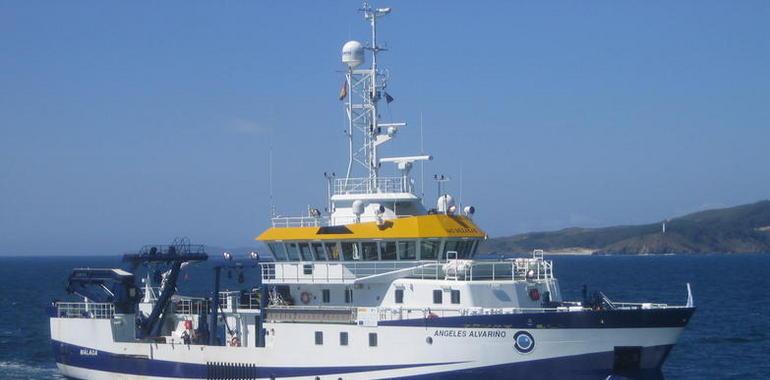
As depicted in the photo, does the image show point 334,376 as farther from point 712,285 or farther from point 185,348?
point 712,285

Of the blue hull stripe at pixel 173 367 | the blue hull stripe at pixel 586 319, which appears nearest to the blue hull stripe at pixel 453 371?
the blue hull stripe at pixel 173 367

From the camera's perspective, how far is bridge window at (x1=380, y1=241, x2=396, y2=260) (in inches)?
1112

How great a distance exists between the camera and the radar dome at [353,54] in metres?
30.1

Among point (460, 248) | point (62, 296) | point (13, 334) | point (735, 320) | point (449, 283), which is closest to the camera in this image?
point (449, 283)

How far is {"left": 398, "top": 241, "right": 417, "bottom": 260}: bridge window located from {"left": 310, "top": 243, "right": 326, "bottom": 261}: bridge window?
2.41 m

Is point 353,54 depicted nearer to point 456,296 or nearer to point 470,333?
point 456,296

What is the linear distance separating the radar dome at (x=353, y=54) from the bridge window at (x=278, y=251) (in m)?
5.85

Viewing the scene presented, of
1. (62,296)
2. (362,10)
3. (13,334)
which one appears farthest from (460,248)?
(62,296)

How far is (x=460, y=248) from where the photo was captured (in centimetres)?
2892

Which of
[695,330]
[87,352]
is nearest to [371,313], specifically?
[87,352]

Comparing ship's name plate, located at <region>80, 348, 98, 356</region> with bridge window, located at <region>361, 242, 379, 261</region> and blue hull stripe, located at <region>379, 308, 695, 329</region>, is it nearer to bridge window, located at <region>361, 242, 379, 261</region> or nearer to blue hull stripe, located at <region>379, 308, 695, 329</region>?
bridge window, located at <region>361, 242, 379, 261</region>

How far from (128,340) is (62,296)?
5387 centimetres

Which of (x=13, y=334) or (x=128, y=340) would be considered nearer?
(x=128, y=340)

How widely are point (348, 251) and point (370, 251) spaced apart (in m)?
0.69
